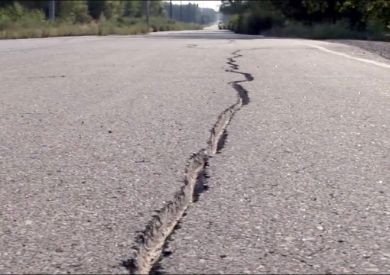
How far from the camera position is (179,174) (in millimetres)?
4031

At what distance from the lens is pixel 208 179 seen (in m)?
3.96

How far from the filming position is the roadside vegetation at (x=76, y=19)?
1305 inches

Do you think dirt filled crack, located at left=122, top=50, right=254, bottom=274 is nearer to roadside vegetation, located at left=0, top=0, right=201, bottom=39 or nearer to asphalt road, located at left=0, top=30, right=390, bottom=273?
asphalt road, located at left=0, top=30, right=390, bottom=273

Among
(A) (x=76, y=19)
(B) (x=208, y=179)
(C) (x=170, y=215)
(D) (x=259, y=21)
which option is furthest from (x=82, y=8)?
(C) (x=170, y=215)

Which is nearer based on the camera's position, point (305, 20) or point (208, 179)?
point (208, 179)

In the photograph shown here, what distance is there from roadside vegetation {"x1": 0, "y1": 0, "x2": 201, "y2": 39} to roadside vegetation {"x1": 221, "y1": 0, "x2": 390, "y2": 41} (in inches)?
284

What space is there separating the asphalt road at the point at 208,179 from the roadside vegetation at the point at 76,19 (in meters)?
22.6

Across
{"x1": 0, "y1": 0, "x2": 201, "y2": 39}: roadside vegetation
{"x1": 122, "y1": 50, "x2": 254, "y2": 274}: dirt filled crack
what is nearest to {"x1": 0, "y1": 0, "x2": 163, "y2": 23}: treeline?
{"x1": 0, "y1": 0, "x2": 201, "y2": 39}: roadside vegetation

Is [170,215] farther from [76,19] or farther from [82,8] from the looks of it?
[82,8]

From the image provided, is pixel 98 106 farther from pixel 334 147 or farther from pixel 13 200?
pixel 13 200

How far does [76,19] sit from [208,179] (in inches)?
2326

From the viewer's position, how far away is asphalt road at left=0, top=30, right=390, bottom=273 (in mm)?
2789

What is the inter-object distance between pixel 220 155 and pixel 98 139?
99 cm

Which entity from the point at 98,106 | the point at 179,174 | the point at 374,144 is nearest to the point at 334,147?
the point at 374,144
